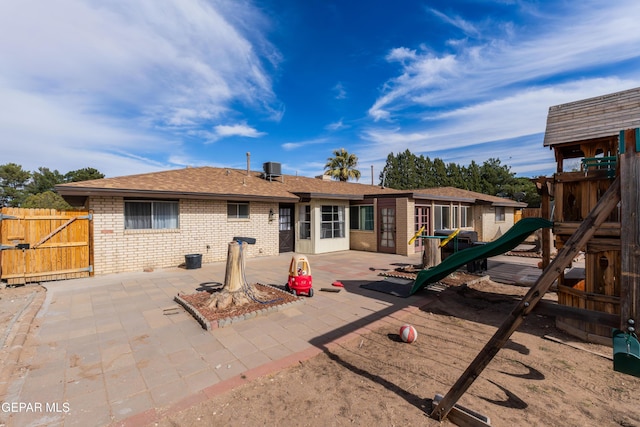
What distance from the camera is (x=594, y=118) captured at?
187 inches

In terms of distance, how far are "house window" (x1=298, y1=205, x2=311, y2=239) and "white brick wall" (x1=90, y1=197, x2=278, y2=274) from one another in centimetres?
Result: 142

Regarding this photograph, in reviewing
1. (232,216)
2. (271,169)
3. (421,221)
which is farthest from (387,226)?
(232,216)

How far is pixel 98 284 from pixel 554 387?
33.7ft

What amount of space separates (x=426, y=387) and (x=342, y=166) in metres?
32.9

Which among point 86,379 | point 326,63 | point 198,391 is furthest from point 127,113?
point 198,391

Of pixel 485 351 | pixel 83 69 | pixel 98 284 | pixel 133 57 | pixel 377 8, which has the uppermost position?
pixel 377 8

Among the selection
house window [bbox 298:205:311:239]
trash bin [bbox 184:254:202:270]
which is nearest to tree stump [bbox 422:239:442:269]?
house window [bbox 298:205:311:239]

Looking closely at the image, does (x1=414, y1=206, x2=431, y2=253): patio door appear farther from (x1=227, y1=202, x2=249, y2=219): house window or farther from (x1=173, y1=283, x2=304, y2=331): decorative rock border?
(x1=173, y1=283, x2=304, y2=331): decorative rock border

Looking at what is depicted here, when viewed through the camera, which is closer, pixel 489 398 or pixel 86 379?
pixel 489 398

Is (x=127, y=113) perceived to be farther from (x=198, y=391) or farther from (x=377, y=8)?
(x=198, y=391)

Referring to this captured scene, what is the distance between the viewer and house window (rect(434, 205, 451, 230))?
14.9 metres

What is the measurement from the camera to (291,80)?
51.9ft

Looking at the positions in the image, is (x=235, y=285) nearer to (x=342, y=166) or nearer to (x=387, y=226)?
(x=387, y=226)

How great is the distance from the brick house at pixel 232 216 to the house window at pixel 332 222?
0.17 ft
